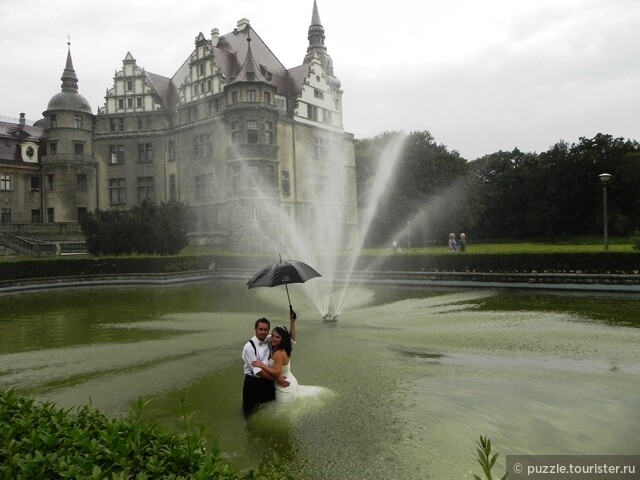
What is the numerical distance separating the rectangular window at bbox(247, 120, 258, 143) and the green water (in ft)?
89.0

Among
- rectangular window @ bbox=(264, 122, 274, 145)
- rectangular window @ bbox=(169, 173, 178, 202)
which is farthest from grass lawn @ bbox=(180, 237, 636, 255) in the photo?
rectangular window @ bbox=(264, 122, 274, 145)

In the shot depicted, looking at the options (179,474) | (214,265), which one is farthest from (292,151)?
(179,474)

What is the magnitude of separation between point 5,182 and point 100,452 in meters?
59.3

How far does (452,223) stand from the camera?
64938 millimetres

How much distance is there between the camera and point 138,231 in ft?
120

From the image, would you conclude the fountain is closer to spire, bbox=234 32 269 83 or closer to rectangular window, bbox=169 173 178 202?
spire, bbox=234 32 269 83

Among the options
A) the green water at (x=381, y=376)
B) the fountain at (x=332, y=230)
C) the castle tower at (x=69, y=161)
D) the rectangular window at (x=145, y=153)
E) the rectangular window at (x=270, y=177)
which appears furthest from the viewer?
the castle tower at (x=69, y=161)

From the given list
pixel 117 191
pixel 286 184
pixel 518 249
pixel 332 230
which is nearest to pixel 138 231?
pixel 286 184

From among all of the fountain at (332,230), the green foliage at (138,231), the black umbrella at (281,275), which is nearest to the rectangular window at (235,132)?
the fountain at (332,230)

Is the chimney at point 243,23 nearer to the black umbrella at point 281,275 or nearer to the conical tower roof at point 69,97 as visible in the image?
the conical tower roof at point 69,97

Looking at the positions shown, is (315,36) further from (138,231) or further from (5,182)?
(5,182)

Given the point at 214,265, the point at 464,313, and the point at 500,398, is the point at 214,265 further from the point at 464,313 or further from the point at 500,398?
the point at 500,398

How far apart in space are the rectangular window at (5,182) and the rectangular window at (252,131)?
2899cm

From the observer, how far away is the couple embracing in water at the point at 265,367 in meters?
7.58
